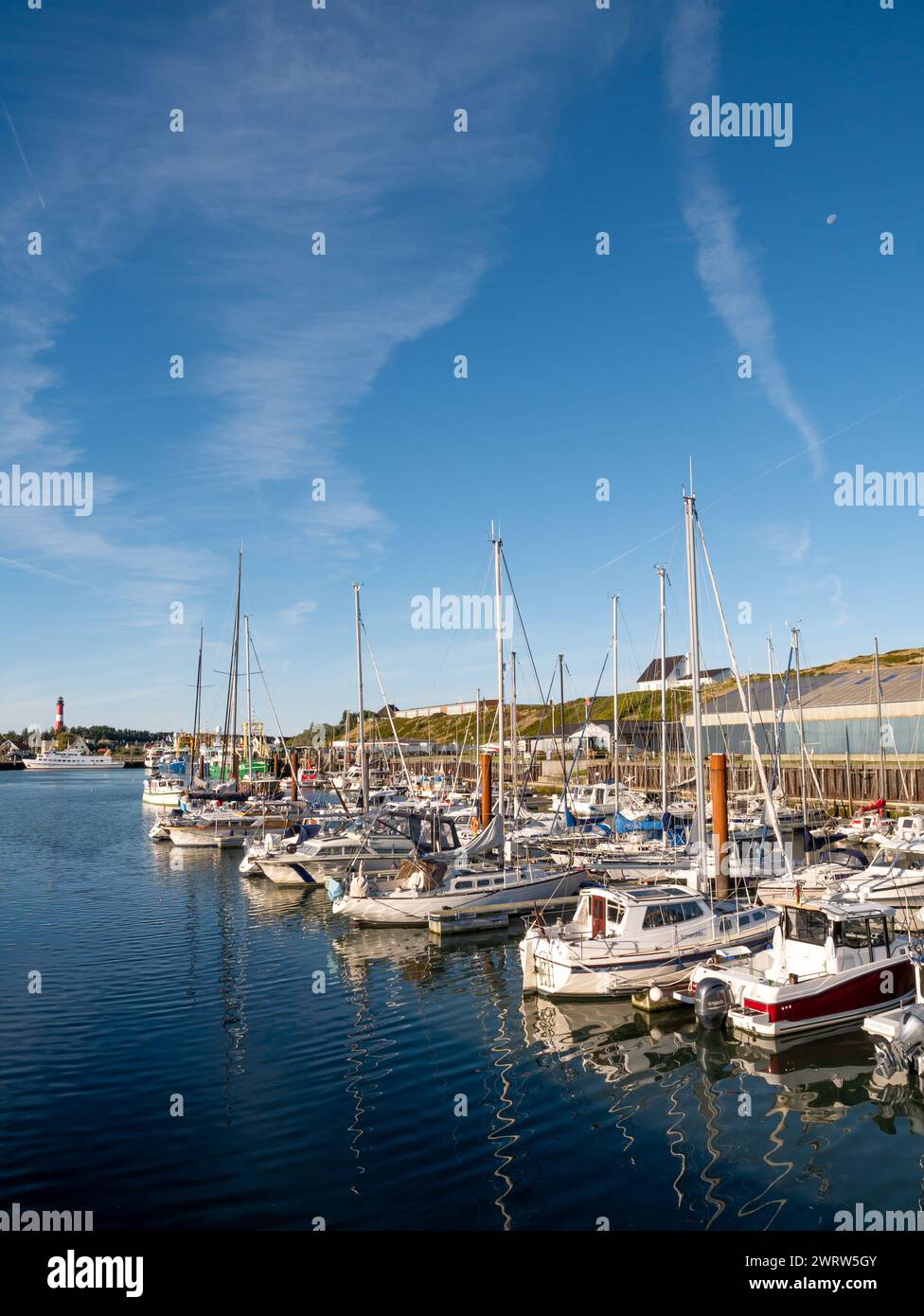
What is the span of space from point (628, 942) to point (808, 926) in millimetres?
5549

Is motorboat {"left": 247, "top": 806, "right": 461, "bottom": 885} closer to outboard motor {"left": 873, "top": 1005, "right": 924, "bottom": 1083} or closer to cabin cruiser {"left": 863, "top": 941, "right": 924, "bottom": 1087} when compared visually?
cabin cruiser {"left": 863, "top": 941, "right": 924, "bottom": 1087}

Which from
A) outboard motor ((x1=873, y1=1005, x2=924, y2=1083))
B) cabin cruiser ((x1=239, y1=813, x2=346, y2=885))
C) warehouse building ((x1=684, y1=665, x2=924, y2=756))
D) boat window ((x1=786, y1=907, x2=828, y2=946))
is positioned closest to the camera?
outboard motor ((x1=873, y1=1005, x2=924, y2=1083))

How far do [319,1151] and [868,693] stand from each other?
7533 centimetres

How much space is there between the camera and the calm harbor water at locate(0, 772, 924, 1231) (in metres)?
14.7

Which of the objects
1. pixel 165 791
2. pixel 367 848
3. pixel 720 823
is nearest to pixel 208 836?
pixel 367 848

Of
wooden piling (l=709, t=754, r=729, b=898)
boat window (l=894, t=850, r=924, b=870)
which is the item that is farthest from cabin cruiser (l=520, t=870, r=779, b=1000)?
boat window (l=894, t=850, r=924, b=870)

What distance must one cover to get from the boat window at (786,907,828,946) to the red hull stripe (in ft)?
4.51

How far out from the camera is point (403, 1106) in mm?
18594

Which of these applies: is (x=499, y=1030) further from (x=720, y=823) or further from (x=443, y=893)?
(x=720, y=823)

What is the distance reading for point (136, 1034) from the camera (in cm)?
2353

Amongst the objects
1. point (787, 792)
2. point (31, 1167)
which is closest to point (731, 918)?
point (31, 1167)

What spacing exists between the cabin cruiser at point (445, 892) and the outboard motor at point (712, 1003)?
14376mm

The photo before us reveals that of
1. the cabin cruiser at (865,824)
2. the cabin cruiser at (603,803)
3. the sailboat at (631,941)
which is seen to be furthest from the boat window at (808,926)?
the cabin cruiser at (603,803)
